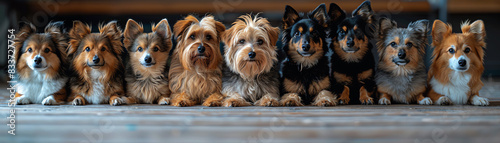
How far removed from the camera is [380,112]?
2605 mm

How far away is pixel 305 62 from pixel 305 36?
9.9 inches

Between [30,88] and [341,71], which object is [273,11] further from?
[30,88]

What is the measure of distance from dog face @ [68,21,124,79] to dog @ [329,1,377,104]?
2.14 m

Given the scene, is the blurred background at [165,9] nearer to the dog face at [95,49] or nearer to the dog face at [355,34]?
the dog face at [95,49]

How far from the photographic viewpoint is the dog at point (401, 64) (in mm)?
2980

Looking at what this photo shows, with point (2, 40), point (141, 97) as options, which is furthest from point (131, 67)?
point (2, 40)

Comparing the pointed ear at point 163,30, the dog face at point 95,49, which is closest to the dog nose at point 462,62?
the pointed ear at point 163,30

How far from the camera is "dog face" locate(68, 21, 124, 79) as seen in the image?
2.99m

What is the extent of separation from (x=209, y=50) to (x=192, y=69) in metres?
0.26

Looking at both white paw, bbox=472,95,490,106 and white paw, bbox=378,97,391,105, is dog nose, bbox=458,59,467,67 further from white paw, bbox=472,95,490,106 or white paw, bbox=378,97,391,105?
white paw, bbox=378,97,391,105

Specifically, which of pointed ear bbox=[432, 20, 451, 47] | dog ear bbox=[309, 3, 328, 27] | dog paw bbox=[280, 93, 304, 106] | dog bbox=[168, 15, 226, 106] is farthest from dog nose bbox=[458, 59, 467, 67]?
dog bbox=[168, 15, 226, 106]

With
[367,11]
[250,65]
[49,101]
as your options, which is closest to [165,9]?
[49,101]

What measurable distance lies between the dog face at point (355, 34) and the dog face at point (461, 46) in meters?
0.65

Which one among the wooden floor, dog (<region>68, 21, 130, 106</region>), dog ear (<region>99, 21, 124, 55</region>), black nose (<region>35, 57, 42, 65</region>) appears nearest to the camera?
the wooden floor
